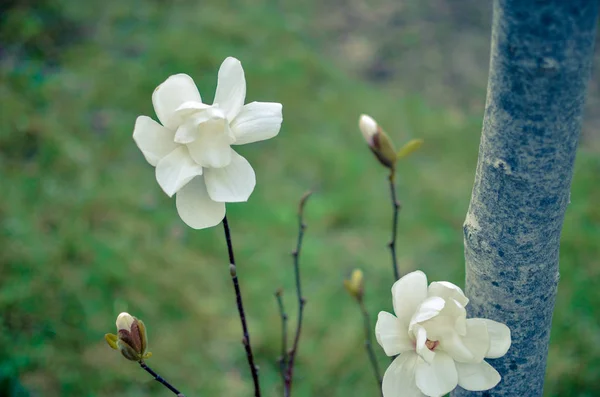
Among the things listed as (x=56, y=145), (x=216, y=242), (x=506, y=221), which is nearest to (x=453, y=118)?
(x=216, y=242)

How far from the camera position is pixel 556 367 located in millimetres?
1352

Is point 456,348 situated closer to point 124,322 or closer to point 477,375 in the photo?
point 477,375

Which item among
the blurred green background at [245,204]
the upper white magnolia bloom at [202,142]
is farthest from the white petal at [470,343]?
the blurred green background at [245,204]

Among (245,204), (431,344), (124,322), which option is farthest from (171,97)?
(245,204)

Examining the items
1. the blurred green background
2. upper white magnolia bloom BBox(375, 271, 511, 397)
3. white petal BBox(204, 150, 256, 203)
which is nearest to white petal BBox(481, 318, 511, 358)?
upper white magnolia bloom BBox(375, 271, 511, 397)

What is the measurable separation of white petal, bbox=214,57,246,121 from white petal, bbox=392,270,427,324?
0.72 feet

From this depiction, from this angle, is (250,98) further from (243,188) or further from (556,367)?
(243,188)

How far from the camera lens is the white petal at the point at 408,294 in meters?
0.51

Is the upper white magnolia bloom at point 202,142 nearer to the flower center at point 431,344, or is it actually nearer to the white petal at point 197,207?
the white petal at point 197,207

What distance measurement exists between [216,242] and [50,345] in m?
0.56

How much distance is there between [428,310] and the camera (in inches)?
19.4

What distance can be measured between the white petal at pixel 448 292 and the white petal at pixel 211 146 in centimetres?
22

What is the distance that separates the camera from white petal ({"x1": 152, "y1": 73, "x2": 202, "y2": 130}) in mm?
527

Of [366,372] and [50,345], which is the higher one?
[50,345]
